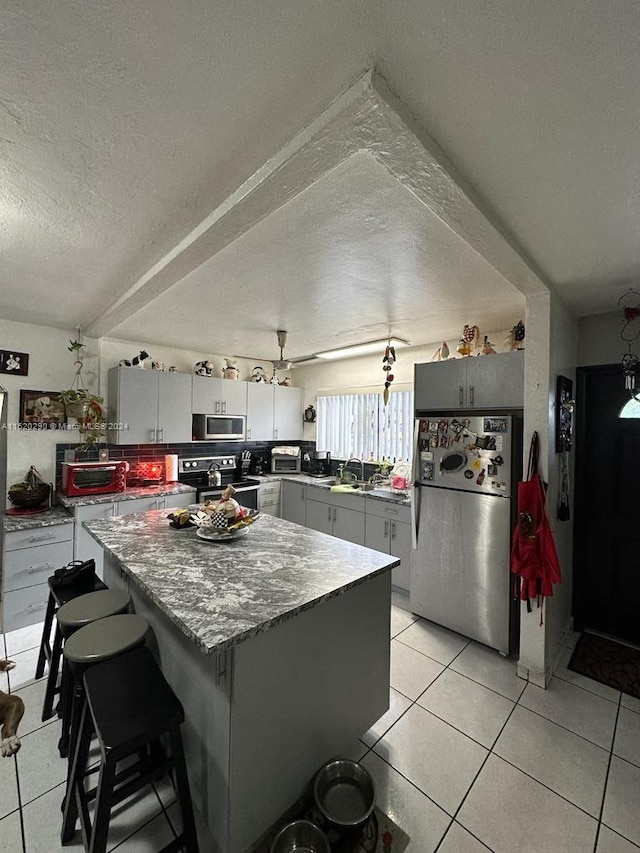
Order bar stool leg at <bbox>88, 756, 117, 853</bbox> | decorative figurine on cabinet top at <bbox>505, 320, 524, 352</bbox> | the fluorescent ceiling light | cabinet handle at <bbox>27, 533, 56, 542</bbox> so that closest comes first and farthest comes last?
bar stool leg at <bbox>88, 756, 117, 853</bbox> → decorative figurine on cabinet top at <bbox>505, 320, 524, 352</bbox> → cabinet handle at <bbox>27, 533, 56, 542</bbox> → the fluorescent ceiling light

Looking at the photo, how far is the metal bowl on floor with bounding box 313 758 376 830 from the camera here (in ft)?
4.63

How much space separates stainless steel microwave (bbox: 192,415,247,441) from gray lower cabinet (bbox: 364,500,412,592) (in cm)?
194

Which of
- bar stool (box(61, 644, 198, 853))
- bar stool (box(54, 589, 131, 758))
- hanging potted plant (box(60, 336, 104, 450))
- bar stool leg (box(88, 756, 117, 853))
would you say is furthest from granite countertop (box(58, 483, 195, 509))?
bar stool leg (box(88, 756, 117, 853))

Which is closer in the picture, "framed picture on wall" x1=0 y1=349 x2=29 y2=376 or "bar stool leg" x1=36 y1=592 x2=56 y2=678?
"bar stool leg" x1=36 y1=592 x2=56 y2=678

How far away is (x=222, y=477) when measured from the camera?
4.44 meters

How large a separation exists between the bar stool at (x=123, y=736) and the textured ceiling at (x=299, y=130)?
1830mm

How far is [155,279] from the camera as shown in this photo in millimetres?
2053

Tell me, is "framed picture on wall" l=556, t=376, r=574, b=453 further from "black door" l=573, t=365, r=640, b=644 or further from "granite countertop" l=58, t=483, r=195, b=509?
"granite countertop" l=58, t=483, r=195, b=509

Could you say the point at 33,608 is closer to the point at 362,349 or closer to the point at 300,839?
the point at 300,839

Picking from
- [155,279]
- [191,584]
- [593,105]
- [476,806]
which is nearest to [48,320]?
[155,279]

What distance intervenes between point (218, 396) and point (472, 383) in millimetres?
2931

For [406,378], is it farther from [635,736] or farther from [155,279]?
[635,736]

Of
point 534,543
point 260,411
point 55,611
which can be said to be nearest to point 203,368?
point 260,411

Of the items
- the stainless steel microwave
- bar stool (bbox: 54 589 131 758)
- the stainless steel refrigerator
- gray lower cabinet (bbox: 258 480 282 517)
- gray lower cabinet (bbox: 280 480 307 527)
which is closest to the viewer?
bar stool (bbox: 54 589 131 758)
